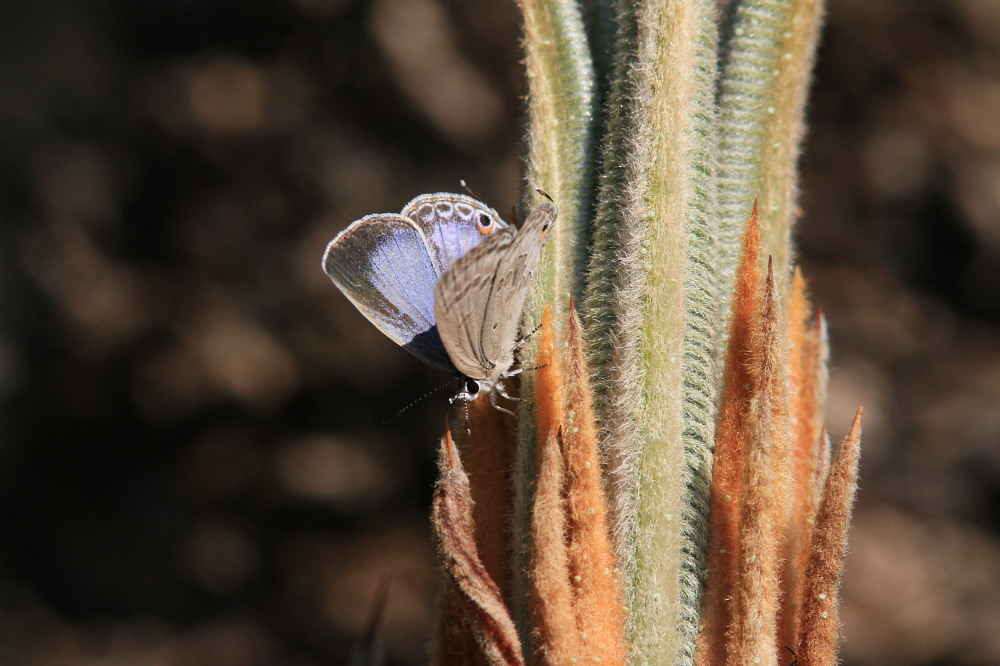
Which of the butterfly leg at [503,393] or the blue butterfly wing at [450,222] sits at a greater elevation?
the blue butterfly wing at [450,222]

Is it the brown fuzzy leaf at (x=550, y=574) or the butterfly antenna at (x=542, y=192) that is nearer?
the brown fuzzy leaf at (x=550, y=574)

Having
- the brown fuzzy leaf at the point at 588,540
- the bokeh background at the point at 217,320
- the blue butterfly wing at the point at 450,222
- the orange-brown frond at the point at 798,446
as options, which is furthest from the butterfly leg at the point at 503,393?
the bokeh background at the point at 217,320

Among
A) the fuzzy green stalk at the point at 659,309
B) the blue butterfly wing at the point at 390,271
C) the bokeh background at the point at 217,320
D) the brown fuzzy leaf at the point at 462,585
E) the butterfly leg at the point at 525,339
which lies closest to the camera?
the brown fuzzy leaf at the point at 462,585

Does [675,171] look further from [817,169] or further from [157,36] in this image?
[157,36]

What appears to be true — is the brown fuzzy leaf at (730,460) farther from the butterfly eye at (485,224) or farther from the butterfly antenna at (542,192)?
the butterfly eye at (485,224)

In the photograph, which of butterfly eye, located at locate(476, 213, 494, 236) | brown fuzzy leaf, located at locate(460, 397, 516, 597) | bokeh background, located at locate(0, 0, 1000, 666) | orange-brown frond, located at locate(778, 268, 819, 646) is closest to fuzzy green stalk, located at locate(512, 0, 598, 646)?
brown fuzzy leaf, located at locate(460, 397, 516, 597)

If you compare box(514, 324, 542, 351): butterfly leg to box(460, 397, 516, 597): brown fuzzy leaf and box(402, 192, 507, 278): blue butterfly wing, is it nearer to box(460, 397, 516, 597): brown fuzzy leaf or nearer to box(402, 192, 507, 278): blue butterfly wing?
box(460, 397, 516, 597): brown fuzzy leaf
